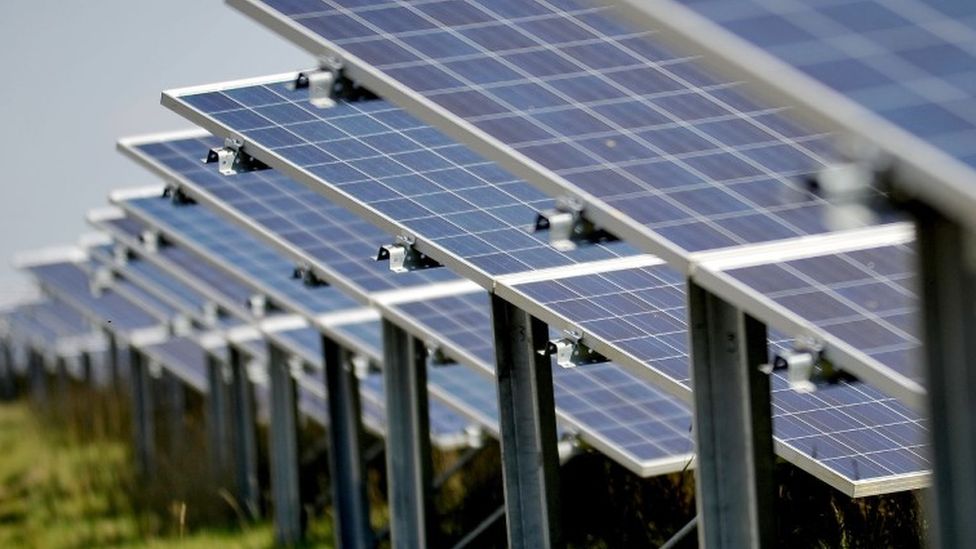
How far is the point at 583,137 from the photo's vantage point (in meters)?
10.2

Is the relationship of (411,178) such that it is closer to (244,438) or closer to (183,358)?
(244,438)

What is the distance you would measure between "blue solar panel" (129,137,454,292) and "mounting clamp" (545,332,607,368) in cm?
369

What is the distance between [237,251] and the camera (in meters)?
19.8

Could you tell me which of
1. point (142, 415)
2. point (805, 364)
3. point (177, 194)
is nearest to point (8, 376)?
point (142, 415)

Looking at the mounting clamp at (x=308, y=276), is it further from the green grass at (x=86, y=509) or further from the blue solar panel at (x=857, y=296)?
the blue solar panel at (x=857, y=296)

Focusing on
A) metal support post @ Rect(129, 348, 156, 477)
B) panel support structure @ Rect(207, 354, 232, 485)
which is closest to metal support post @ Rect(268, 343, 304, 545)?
panel support structure @ Rect(207, 354, 232, 485)

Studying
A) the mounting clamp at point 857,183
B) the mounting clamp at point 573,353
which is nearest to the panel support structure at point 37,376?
the mounting clamp at point 573,353

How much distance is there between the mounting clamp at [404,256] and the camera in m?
12.7

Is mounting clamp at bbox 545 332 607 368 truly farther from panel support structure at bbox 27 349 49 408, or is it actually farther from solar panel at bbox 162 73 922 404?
panel support structure at bbox 27 349 49 408

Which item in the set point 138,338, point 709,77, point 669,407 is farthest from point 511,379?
point 138,338

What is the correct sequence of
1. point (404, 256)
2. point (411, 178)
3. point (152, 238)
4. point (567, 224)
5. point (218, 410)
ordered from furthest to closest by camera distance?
point (218, 410) < point (152, 238) < point (411, 178) < point (404, 256) < point (567, 224)

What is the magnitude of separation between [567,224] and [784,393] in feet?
9.26

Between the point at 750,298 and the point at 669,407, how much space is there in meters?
5.97

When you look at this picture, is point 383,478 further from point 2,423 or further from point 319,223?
point 2,423
